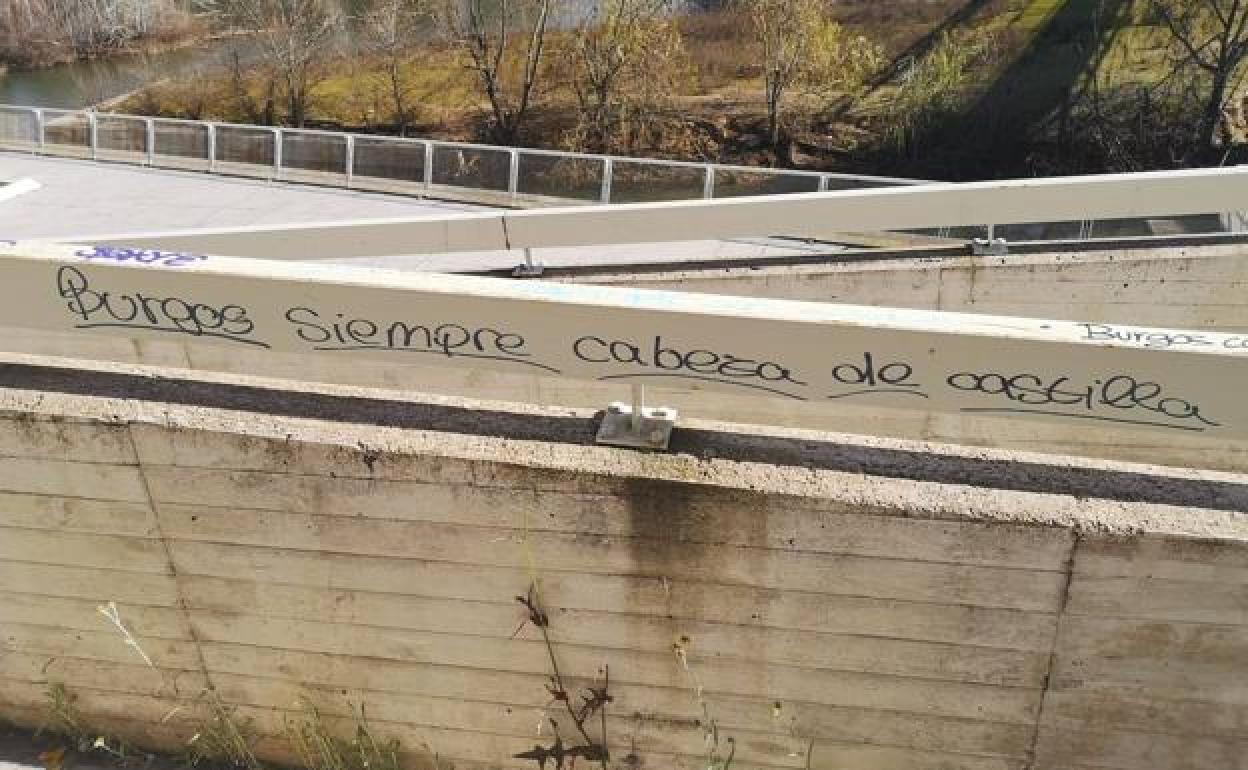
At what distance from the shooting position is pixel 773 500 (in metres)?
3.77

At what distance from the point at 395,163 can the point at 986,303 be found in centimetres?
894

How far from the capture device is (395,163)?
44.1 feet

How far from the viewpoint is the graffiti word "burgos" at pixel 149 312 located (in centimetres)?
405

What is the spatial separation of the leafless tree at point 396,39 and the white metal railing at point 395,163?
1620cm

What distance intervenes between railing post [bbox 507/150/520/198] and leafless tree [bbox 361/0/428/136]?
66.3ft

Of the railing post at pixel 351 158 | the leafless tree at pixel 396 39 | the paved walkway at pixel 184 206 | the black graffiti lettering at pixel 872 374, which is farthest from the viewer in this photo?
the leafless tree at pixel 396 39

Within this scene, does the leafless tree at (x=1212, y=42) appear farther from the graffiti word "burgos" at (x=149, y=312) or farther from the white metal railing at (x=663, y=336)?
the graffiti word "burgos" at (x=149, y=312)

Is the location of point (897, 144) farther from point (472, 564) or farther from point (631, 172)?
point (472, 564)

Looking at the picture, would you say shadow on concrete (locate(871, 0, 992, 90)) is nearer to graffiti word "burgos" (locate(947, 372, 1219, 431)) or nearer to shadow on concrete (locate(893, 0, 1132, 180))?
shadow on concrete (locate(893, 0, 1132, 180))

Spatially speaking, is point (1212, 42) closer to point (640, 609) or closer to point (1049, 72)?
point (1049, 72)

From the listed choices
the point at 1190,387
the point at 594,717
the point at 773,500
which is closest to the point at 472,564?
the point at 594,717

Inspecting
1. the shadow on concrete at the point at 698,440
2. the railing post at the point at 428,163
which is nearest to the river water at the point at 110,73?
the railing post at the point at 428,163

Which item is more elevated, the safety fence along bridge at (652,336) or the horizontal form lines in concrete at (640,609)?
the safety fence along bridge at (652,336)

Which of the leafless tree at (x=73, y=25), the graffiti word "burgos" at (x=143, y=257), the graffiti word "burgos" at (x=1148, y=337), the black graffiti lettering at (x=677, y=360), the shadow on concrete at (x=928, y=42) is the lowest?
the black graffiti lettering at (x=677, y=360)
